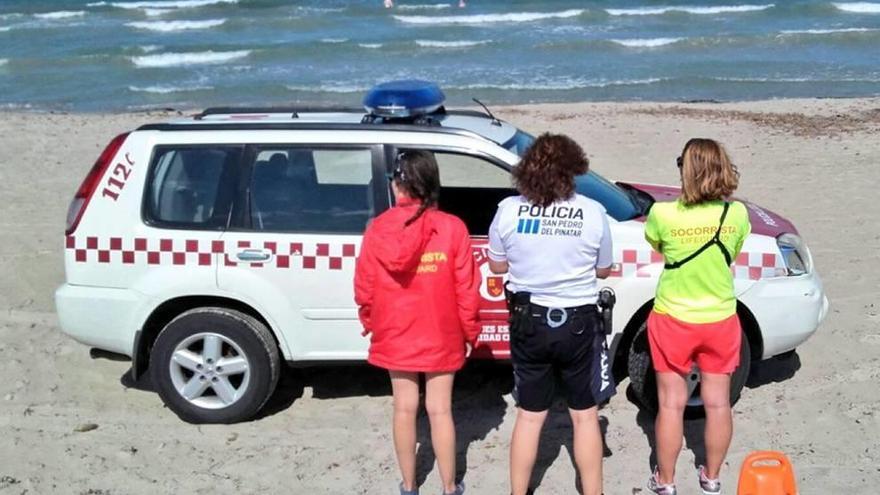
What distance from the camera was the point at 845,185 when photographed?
11523 mm

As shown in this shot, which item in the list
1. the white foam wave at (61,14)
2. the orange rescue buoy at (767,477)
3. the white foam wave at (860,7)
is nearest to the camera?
the orange rescue buoy at (767,477)

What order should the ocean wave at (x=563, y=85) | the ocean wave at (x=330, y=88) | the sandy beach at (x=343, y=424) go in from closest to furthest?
the sandy beach at (x=343, y=424), the ocean wave at (x=563, y=85), the ocean wave at (x=330, y=88)

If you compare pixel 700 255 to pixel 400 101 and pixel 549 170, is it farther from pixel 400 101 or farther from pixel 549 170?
pixel 400 101

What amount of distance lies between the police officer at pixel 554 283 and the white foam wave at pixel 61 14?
104 ft

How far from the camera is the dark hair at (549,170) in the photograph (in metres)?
4.71

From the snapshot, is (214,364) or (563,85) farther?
(563,85)

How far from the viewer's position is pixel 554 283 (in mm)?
4746

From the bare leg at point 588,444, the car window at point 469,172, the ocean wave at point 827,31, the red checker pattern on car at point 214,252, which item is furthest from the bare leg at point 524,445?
the ocean wave at point 827,31

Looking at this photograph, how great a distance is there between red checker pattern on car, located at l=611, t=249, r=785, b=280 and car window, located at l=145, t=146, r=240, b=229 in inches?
82.0

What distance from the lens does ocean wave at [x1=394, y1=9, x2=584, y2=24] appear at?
31.3 meters

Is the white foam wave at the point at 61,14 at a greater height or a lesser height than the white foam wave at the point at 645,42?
greater

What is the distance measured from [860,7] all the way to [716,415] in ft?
97.4

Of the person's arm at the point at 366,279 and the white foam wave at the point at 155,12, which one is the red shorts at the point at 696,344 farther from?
the white foam wave at the point at 155,12

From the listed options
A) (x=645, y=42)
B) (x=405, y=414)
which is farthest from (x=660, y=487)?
(x=645, y=42)
